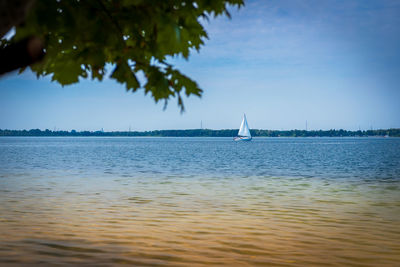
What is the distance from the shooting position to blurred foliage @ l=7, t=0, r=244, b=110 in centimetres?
347

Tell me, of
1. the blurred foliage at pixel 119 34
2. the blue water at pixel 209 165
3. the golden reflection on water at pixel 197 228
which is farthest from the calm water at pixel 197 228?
the blue water at pixel 209 165

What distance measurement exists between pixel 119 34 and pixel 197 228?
10464mm

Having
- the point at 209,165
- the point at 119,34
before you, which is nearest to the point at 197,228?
the point at 119,34

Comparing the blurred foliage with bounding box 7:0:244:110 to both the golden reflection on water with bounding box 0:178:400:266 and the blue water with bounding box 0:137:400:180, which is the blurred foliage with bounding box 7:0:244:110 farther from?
the blue water with bounding box 0:137:400:180

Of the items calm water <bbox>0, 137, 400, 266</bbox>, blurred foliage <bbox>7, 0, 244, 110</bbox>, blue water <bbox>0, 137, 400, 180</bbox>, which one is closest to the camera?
blurred foliage <bbox>7, 0, 244, 110</bbox>

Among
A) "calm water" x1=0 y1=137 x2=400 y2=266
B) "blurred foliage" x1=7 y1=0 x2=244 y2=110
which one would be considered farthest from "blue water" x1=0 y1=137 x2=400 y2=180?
"blurred foliage" x1=7 y1=0 x2=244 y2=110

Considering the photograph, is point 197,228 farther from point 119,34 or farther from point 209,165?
point 209,165

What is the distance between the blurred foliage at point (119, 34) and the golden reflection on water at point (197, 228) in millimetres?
5981

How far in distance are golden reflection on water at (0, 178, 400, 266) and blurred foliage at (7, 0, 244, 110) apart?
598 centimetres

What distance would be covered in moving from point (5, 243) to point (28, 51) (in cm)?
920

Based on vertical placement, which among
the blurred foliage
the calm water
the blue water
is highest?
the blurred foliage

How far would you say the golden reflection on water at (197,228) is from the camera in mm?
9969

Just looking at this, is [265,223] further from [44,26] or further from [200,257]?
[44,26]

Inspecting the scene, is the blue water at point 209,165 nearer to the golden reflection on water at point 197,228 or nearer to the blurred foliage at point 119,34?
the golden reflection on water at point 197,228
